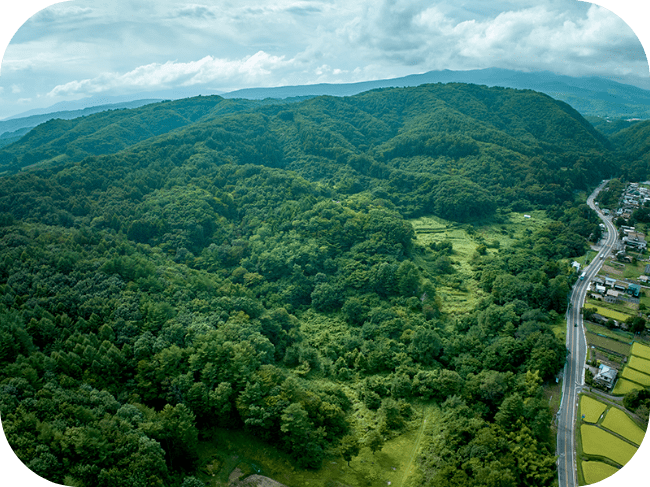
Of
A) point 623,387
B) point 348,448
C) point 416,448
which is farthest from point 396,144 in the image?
point 348,448

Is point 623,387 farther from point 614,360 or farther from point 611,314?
point 611,314

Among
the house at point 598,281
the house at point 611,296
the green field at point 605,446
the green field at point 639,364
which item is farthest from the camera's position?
the house at point 598,281

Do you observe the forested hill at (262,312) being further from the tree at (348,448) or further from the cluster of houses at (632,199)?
the cluster of houses at (632,199)

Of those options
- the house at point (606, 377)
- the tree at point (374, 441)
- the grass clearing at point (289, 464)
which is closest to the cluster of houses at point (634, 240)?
the house at point (606, 377)

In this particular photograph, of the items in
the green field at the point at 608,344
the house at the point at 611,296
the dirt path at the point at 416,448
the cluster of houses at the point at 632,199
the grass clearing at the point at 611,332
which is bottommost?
the dirt path at the point at 416,448

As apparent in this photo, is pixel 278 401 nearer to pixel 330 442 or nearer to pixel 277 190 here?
pixel 330 442

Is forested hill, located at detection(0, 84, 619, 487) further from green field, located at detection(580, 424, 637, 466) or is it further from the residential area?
the residential area

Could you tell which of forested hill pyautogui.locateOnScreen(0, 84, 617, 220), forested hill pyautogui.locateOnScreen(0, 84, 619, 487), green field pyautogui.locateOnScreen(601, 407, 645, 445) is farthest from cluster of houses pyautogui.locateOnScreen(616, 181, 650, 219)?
green field pyautogui.locateOnScreen(601, 407, 645, 445)

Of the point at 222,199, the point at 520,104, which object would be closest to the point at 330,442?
the point at 222,199
